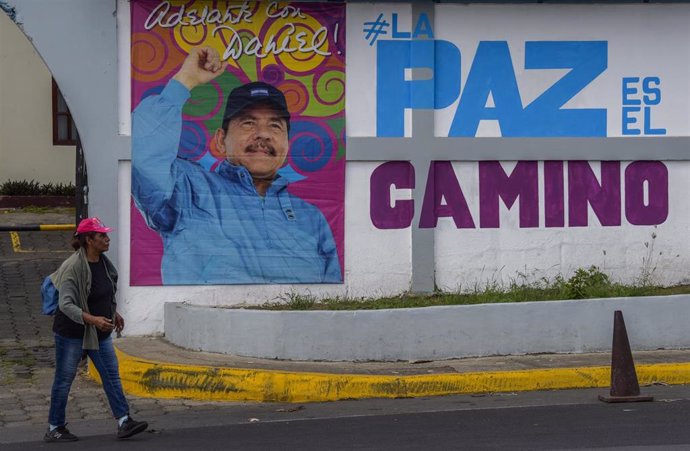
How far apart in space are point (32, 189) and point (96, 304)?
52.5 feet

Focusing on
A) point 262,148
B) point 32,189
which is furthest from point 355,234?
point 32,189

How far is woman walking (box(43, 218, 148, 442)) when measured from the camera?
909 centimetres

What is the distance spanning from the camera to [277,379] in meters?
10.7

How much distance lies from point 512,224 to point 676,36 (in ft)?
9.36

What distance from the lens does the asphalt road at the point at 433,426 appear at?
342 inches

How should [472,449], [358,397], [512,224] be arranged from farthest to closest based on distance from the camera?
[512,224] < [358,397] < [472,449]

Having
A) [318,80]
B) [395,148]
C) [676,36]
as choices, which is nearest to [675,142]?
[676,36]

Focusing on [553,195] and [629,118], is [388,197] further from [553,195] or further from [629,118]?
[629,118]

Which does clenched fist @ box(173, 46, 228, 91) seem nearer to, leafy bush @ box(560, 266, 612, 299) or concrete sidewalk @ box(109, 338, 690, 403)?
concrete sidewalk @ box(109, 338, 690, 403)

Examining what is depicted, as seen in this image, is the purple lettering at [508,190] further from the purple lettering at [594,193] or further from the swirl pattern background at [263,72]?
the swirl pattern background at [263,72]

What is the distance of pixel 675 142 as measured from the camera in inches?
524

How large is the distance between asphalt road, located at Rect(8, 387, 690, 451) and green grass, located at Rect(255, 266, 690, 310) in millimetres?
1770

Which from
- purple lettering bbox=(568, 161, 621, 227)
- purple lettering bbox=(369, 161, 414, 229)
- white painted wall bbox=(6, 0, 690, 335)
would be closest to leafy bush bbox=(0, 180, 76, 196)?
white painted wall bbox=(6, 0, 690, 335)

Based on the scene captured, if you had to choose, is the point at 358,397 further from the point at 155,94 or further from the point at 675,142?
the point at 675,142
